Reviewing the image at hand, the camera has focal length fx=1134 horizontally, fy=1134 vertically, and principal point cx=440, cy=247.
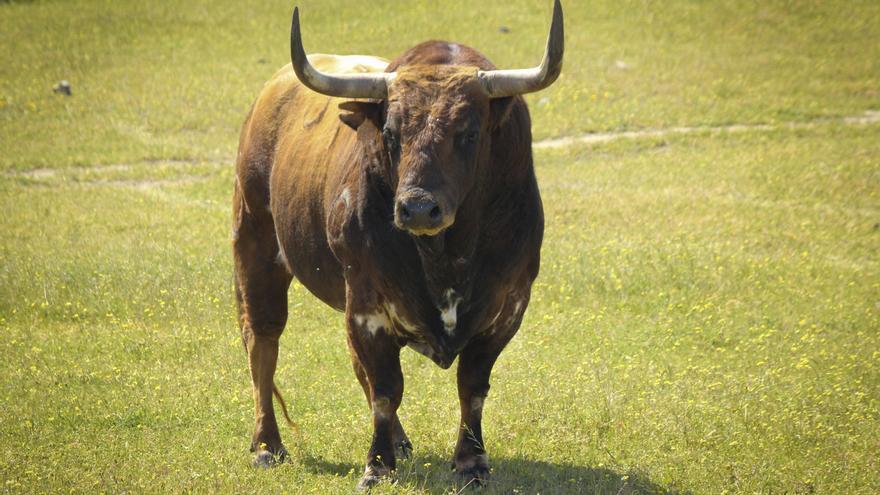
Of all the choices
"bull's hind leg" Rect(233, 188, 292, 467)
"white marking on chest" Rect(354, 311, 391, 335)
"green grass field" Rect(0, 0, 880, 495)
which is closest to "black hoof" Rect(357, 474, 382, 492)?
"green grass field" Rect(0, 0, 880, 495)

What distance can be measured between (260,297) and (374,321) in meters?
1.84

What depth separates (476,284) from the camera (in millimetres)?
7027

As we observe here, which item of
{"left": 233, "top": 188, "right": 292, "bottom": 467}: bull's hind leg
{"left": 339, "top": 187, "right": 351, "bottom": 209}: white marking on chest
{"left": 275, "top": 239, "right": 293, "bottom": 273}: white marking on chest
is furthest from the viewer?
{"left": 233, "top": 188, "right": 292, "bottom": 467}: bull's hind leg

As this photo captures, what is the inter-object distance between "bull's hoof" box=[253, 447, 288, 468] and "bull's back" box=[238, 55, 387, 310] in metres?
1.18

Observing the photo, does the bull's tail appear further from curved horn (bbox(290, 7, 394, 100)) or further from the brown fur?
curved horn (bbox(290, 7, 394, 100))

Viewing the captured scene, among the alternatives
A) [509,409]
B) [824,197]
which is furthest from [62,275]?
[824,197]

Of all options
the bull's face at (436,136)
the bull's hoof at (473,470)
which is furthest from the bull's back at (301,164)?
the bull's hoof at (473,470)

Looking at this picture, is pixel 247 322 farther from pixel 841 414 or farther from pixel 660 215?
pixel 660 215

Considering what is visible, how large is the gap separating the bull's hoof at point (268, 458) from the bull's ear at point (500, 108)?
2997 millimetres

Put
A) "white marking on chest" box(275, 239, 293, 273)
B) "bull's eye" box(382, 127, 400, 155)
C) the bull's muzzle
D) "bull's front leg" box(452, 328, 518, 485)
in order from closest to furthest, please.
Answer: the bull's muzzle, "bull's eye" box(382, 127, 400, 155), "bull's front leg" box(452, 328, 518, 485), "white marking on chest" box(275, 239, 293, 273)

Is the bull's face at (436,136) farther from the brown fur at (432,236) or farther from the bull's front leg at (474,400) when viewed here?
the bull's front leg at (474,400)

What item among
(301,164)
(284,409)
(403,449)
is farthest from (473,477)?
(301,164)

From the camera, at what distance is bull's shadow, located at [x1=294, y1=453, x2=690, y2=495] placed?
7.31 meters

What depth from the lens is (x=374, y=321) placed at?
7.15 metres
